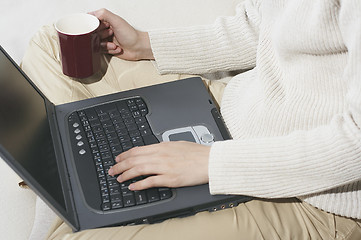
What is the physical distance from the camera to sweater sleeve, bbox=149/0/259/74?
3.61 ft

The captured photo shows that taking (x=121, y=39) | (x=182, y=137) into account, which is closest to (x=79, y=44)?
(x=121, y=39)

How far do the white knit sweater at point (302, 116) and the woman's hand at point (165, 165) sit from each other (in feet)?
0.11

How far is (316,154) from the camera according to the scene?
0.77 meters

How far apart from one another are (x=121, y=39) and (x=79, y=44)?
0.16m

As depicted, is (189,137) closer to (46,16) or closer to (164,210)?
(164,210)

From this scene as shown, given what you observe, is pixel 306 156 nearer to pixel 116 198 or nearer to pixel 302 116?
pixel 302 116

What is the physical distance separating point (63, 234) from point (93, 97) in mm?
328

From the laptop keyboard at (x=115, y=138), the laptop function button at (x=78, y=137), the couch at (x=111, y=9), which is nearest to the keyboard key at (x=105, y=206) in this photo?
the laptop keyboard at (x=115, y=138)

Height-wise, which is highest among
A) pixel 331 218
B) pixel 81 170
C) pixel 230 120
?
pixel 81 170

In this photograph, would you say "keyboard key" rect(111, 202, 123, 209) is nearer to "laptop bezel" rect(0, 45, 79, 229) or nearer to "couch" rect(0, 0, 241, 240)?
"laptop bezel" rect(0, 45, 79, 229)

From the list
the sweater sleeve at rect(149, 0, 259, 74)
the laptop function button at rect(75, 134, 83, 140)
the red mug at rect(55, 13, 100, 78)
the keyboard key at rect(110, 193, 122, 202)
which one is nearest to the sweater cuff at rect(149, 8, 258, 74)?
the sweater sleeve at rect(149, 0, 259, 74)

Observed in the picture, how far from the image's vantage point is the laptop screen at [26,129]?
2.50 feet

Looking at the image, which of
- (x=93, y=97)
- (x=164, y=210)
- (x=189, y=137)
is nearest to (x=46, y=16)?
(x=93, y=97)

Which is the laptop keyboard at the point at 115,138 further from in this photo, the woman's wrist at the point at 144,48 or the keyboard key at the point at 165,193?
the woman's wrist at the point at 144,48
